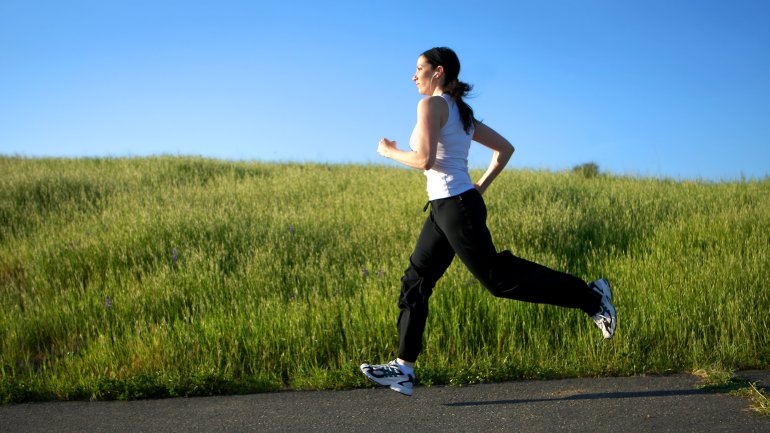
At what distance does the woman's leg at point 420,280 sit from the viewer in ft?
14.8

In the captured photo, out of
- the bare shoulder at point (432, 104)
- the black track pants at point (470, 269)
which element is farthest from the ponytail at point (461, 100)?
the black track pants at point (470, 269)

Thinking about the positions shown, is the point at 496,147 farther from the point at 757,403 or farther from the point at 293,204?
the point at 293,204

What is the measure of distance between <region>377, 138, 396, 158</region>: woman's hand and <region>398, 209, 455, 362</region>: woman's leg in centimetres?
52

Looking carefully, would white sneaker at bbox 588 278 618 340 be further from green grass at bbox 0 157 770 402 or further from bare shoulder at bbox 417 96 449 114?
bare shoulder at bbox 417 96 449 114

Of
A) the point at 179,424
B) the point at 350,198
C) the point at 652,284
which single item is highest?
the point at 350,198

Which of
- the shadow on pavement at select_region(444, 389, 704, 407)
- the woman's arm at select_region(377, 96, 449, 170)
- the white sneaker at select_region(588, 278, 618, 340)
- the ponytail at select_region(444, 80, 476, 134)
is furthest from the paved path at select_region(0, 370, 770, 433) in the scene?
the ponytail at select_region(444, 80, 476, 134)

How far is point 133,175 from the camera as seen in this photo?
51.0ft

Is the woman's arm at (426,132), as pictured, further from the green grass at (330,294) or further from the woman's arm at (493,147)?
the green grass at (330,294)

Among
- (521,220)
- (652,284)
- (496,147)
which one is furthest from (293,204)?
(496,147)

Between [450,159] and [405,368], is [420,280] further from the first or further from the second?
[450,159]

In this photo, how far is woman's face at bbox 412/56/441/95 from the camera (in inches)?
174

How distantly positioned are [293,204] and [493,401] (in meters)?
7.94

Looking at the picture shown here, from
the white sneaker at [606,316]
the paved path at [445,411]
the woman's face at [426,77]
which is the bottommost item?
the paved path at [445,411]

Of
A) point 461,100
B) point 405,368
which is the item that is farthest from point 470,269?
point 461,100
